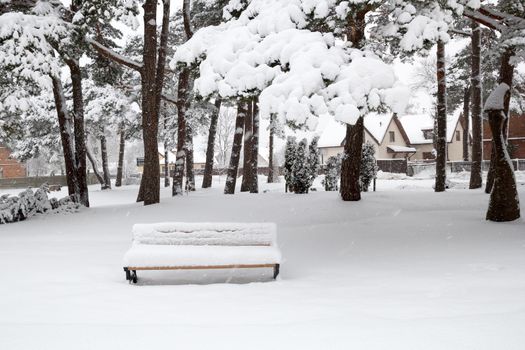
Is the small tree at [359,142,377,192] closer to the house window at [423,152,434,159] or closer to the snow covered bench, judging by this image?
the snow covered bench

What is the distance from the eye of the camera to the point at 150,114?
1455cm

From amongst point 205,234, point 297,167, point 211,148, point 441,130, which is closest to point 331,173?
point 297,167

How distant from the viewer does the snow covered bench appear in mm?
6812

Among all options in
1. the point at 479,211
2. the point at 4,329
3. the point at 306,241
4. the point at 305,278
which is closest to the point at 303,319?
the point at 305,278

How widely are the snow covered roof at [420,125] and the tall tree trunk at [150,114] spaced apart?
44789 millimetres

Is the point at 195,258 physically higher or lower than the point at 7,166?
lower

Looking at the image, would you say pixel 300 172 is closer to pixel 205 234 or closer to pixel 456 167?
pixel 205 234

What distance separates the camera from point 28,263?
26.7 feet

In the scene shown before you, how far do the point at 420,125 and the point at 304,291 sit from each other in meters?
54.8

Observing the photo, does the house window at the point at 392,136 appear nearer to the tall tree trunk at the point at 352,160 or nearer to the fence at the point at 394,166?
the fence at the point at 394,166

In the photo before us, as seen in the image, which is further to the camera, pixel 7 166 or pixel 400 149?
pixel 7 166

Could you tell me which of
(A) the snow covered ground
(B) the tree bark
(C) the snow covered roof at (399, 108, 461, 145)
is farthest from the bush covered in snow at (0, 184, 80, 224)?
(C) the snow covered roof at (399, 108, 461, 145)

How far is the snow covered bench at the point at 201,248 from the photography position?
Result: 268 inches

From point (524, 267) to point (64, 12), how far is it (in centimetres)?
1543
